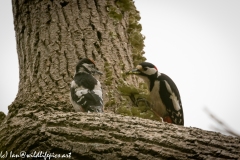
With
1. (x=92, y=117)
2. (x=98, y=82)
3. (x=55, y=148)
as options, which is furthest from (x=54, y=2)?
(x=55, y=148)

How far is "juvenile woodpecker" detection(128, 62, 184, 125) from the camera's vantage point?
377 cm

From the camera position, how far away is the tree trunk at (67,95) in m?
1.88

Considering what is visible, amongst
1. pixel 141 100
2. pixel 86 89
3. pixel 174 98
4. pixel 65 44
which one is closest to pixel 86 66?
pixel 86 89

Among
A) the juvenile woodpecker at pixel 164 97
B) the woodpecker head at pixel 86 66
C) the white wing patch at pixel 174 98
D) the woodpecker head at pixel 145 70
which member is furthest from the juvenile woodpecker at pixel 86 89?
the white wing patch at pixel 174 98

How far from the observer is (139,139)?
6.36 ft

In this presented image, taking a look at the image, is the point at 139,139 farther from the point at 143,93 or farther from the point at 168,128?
the point at 143,93

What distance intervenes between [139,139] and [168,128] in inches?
8.7

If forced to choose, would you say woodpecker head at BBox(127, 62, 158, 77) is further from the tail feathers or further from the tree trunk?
the tail feathers

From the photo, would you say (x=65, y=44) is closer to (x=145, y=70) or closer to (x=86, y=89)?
(x=86, y=89)

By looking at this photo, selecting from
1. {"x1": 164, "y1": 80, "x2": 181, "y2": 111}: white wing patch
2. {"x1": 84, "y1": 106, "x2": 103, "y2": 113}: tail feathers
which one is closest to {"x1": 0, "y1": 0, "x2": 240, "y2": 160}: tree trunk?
{"x1": 84, "y1": 106, "x2": 103, "y2": 113}: tail feathers

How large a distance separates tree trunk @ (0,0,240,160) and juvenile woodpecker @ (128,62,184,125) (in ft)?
0.84

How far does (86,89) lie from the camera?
3.29 m

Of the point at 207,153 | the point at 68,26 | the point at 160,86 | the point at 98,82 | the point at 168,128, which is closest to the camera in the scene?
the point at 207,153

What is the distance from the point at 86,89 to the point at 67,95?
0.28m
